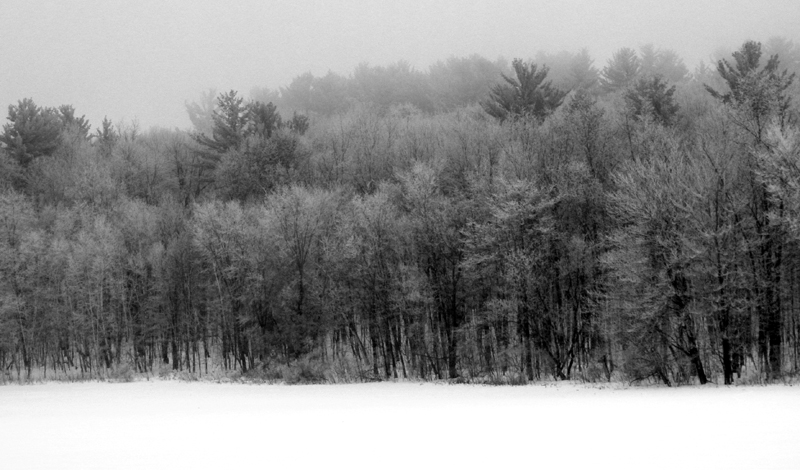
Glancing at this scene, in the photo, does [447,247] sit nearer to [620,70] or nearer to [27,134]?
[620,70]

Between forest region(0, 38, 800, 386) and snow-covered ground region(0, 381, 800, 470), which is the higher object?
forest region(0, 38, 800, 386)

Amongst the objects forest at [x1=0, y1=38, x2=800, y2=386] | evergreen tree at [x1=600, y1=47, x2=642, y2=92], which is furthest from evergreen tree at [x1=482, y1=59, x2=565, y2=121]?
evergreen tree at [x1=600, y1=47, x2=642, y2=92]

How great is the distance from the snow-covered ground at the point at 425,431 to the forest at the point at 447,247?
211 inches

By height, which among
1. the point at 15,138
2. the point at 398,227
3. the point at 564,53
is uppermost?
the point at 564,53

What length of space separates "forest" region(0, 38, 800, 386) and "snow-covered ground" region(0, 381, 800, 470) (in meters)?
5.36

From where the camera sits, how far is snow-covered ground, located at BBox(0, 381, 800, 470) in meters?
16.5

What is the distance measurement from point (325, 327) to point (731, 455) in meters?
35.3

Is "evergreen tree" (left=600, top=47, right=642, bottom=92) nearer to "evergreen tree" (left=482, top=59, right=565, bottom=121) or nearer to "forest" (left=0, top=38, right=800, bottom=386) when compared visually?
"forest" (left=0, top=38, right=800, bottom=386)

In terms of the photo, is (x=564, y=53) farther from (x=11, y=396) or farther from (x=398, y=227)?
(x=11, y=396)

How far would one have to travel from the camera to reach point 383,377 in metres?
46.7

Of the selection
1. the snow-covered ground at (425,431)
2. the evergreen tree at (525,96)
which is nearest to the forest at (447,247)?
the evergreen tree at (525,96)

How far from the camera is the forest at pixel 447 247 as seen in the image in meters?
35.6

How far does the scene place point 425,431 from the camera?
22031 mm

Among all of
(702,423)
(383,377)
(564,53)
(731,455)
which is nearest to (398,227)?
(383,377)
